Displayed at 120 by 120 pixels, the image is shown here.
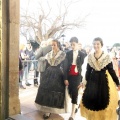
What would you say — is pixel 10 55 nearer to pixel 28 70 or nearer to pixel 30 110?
pixel 30 110

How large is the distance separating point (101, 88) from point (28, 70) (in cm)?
393

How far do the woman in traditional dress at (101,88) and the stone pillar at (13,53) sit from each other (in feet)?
4.35

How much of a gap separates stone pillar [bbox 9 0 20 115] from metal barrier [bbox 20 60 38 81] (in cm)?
268

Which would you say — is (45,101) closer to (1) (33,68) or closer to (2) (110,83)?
(2) (110,83)

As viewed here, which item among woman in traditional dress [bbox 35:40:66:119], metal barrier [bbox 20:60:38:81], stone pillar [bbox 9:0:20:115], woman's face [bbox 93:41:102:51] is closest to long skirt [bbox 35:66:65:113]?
woman in traditional dress [bbox 35:40:66:119]

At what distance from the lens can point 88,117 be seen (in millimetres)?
3197

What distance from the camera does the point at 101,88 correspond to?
9.99 feet

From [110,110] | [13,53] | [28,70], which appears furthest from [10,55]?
[28,70]

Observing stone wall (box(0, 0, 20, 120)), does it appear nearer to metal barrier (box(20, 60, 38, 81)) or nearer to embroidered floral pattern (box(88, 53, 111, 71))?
embroidered floral pattern (box(88, 53, 111, 71))

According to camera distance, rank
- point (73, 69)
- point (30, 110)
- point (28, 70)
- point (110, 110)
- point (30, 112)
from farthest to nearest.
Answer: point (28, 70), point (30, 110), point (30, 112), point (73, 69), point (110, 110)

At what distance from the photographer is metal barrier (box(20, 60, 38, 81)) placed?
6504mm

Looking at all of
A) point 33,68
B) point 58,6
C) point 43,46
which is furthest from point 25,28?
point 43,46

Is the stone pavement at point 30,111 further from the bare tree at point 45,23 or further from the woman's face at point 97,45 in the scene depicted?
the bare tree at point 45,23

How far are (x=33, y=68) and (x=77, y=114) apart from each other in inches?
133
